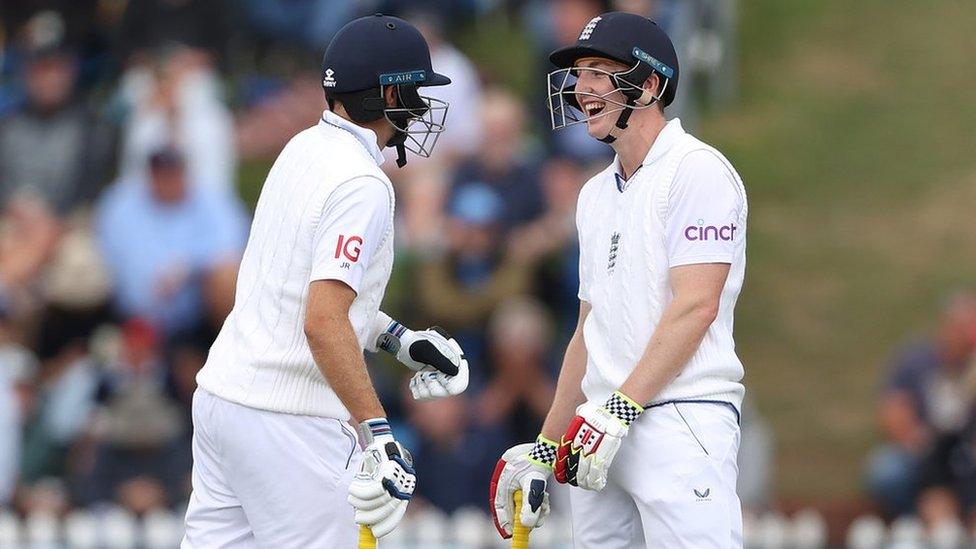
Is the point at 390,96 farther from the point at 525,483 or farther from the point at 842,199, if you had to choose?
the point at 842,199

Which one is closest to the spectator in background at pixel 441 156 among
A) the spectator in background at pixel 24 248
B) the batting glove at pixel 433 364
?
the spectator in background at pixel 24 248

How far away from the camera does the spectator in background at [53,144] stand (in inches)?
440

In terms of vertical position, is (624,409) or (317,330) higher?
(317,330)

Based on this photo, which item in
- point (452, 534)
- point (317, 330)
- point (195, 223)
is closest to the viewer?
point (317, 330)

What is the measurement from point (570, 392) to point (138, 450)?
4.34 m

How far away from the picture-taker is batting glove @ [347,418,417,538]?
5.09 m

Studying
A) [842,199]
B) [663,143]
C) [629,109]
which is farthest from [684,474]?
[842,199]

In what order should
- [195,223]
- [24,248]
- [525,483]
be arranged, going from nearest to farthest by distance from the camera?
[525,483] < [195,223] < [24,248]

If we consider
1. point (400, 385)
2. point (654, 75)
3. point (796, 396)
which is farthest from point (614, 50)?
point (796, 396)

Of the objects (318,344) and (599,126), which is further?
(599,126)

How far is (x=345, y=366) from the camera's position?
511cm

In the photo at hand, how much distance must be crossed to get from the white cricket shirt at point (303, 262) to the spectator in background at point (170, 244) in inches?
187

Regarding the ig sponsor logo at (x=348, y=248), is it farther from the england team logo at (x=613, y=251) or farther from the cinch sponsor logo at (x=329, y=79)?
the england team logo at (x=613, y=251)

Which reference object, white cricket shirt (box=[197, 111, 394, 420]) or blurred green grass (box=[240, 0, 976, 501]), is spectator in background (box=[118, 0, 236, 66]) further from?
white cricket shirt (box=[197, 111, 394, 420])
